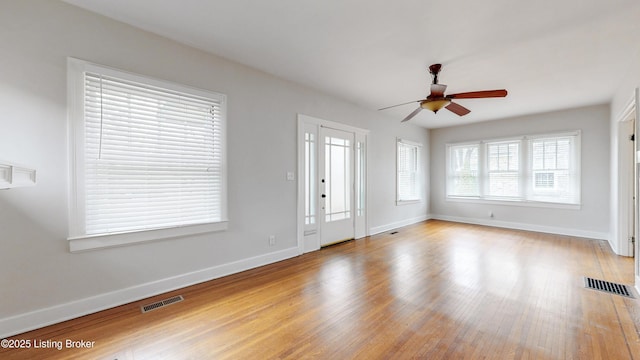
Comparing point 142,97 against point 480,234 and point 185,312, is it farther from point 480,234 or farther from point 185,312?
point 480,234

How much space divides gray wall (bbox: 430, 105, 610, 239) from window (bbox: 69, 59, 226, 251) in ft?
21.0

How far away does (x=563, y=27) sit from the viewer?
2633mm

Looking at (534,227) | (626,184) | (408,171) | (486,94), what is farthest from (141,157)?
(534,227)

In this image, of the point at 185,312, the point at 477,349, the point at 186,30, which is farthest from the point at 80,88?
the point at 477,349

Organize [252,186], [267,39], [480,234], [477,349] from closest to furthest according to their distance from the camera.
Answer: [477,349]
[267,39]
[252,186]
[480,234]

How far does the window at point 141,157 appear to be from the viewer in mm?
2424

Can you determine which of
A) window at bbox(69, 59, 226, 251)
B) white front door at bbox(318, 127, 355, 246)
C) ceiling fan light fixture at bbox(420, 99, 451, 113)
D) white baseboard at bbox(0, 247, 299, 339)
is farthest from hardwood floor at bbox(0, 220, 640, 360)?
ceiling fan light fixture at bbox(420, 99, 451, 113)

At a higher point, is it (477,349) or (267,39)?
(267,39)

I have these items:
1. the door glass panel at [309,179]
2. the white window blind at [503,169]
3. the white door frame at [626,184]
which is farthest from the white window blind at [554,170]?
the door glass panel at [309,179]

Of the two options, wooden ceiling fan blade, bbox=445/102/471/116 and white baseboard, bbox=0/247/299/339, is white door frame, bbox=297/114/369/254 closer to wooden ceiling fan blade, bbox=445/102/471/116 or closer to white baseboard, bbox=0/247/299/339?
white baseboard, bbox=0/247/299/339

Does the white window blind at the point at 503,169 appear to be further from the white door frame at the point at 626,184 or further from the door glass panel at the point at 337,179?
the door glass panel at the point at 337,179

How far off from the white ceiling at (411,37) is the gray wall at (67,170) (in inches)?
9.6

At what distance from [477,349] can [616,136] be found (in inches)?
190

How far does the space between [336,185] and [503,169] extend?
14.6 ft
